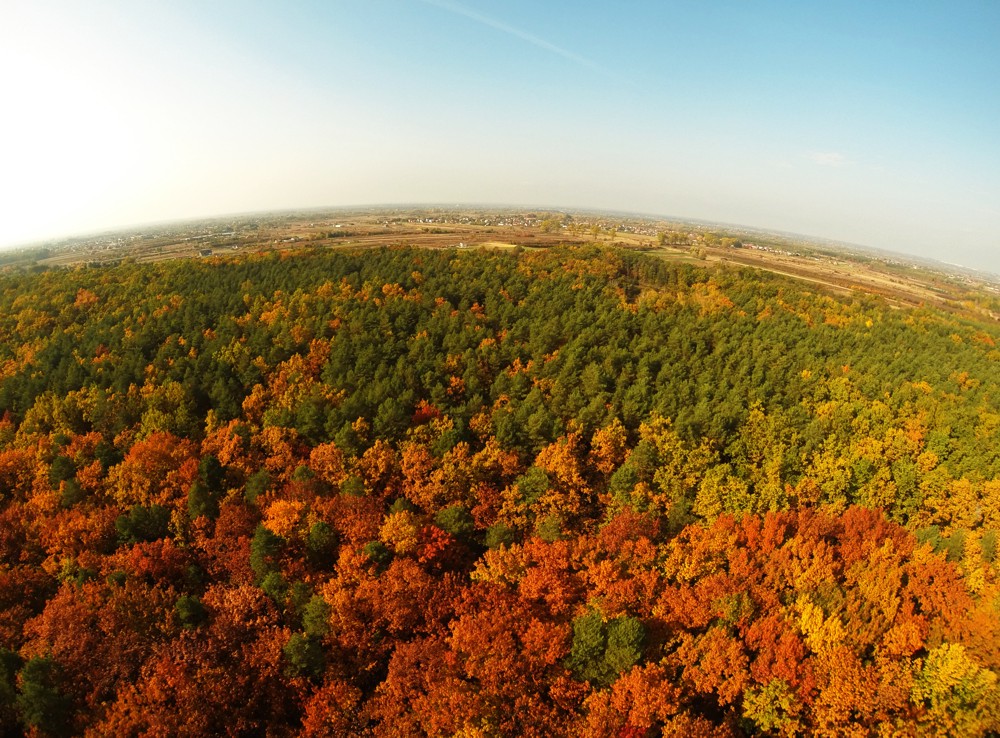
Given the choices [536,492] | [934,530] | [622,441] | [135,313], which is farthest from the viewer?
[135,313]

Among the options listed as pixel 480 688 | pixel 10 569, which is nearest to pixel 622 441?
pixel 480 688

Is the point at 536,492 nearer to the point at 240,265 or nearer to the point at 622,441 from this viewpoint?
the point at 622,441

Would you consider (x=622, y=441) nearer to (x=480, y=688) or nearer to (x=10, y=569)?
(x=480, y=688)

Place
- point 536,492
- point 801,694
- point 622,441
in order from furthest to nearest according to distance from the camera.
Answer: point 622,441, point 536,492, point 801,694

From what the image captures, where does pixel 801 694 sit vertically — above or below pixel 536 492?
below

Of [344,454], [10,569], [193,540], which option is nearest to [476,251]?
[344,454]

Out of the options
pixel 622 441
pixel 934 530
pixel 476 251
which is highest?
pixel 476 251

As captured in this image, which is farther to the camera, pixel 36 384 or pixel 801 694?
pixel 36 384
